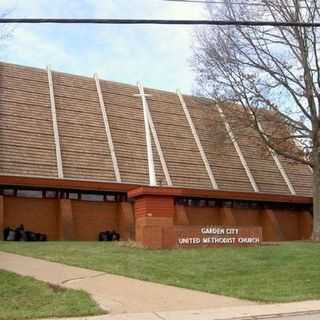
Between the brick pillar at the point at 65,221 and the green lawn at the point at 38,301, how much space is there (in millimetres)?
18563

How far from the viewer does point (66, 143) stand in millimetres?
35406

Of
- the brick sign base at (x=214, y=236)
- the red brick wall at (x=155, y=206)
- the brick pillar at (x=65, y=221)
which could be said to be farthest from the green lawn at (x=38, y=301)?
the brick pillar at (x=65, y=221)

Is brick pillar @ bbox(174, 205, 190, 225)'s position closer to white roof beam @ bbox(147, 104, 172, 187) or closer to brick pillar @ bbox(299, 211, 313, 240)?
A: white roof beam @ bbox(147, 104, 172, 187)

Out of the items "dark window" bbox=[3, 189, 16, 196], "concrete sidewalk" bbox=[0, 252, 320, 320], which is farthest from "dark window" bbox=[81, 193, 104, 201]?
"concrete sidewalk" bbox=[0, 252, 320, 320]

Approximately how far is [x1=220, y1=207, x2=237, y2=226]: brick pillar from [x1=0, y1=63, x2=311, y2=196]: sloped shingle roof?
4.92 ft

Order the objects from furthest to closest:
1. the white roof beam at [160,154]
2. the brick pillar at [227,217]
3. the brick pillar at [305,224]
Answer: the brick pillar at [305,224] → the brick pillar at [227,217] → the white roof beam at [160,154]

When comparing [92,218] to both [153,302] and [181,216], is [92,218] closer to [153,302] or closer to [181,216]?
[181,216]

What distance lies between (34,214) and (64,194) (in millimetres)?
1965

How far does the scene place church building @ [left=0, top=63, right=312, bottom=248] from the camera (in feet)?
106

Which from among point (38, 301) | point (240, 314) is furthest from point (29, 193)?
point (240, 314)

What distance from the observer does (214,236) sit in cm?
2191

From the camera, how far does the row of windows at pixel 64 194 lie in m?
31.7

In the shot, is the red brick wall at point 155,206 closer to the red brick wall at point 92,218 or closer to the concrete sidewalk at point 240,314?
the red brick wall at point 92,218

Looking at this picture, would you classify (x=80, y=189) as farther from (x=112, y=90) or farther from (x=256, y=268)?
(x=256, y=268)
